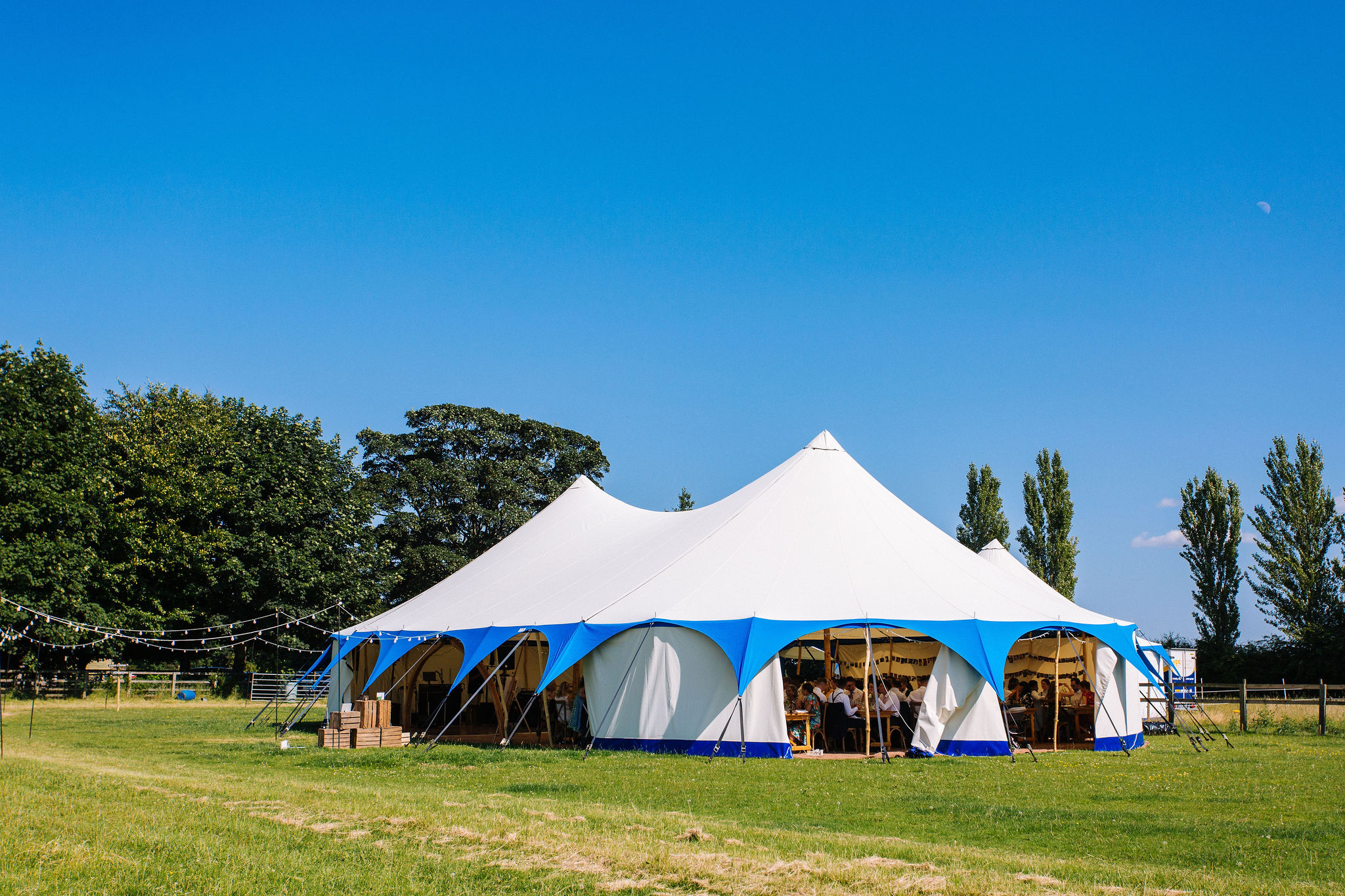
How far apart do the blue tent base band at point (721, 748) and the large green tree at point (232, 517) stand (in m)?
18.1

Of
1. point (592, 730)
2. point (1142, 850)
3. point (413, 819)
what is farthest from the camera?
point (592, 730)

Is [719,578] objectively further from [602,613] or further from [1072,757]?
[1072,757]

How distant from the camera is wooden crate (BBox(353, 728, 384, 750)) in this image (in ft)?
43.7

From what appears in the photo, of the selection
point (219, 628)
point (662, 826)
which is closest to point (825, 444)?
point (662, 826)

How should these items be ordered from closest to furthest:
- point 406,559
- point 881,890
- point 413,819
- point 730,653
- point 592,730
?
point 881,890 → point 413,819 → point 730,653 → point 592,730 → point 406,559

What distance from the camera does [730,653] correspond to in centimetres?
1216

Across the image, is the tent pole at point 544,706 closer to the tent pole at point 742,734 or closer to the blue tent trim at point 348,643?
the tent pole at point 742,734

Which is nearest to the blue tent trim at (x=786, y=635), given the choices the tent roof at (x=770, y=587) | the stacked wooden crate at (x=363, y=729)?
the tent roof at (x=770, y=587)

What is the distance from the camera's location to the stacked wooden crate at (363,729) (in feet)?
43.7

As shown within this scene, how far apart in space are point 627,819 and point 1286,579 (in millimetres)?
27771

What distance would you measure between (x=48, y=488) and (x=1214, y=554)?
31.4 m

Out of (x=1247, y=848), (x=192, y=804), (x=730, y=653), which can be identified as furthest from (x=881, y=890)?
(x=730, y=653)

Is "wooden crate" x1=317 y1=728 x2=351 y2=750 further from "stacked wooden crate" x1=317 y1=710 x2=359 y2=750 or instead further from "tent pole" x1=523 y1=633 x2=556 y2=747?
"tent pole" x1=523 y1=633 x2=556 y2=747

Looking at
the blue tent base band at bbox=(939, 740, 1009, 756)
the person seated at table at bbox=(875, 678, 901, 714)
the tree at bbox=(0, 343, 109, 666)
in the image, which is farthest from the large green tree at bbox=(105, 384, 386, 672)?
the blue tent base band at bbox=(939, 740, 1009, 756)
